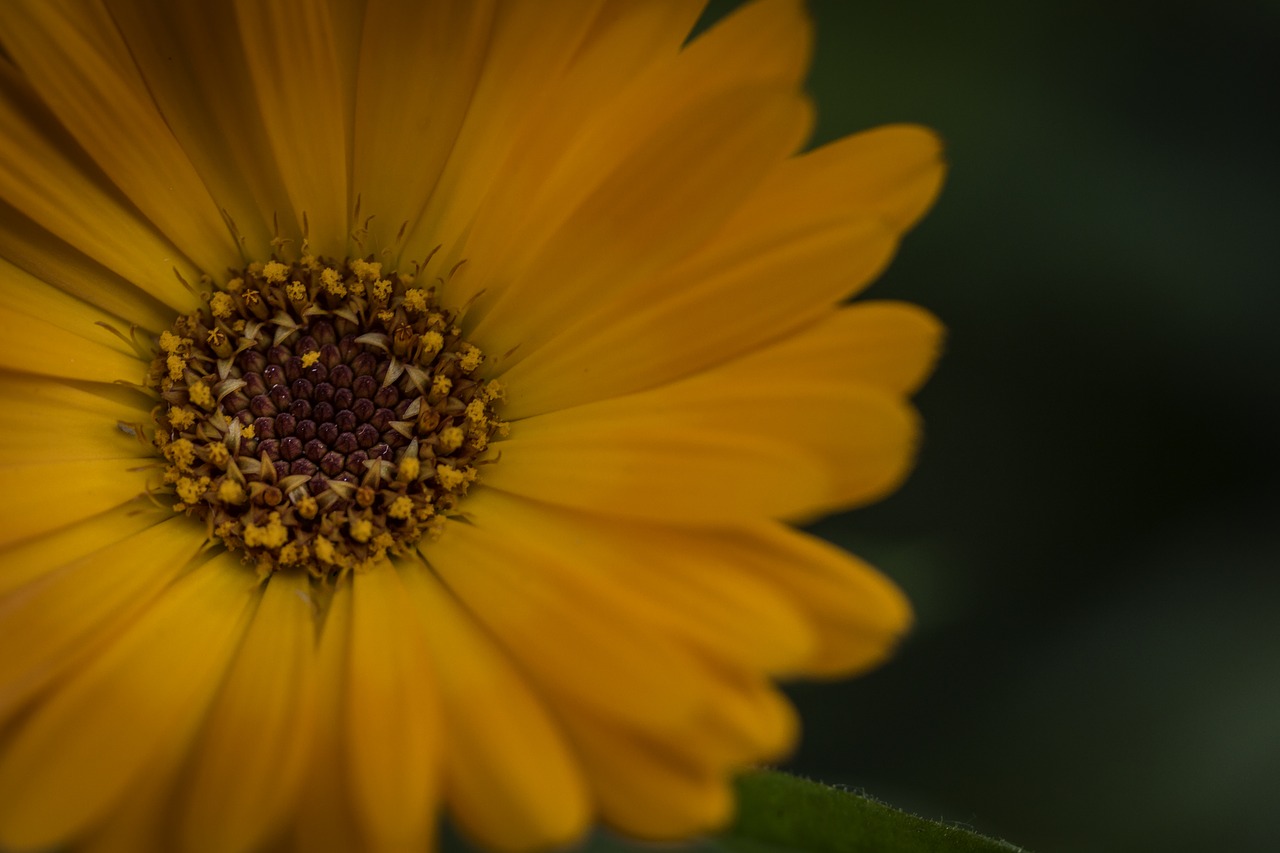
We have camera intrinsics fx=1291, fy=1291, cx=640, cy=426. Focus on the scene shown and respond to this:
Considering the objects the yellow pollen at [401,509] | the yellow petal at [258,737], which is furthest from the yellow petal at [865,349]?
the yellow petal at [258,737]

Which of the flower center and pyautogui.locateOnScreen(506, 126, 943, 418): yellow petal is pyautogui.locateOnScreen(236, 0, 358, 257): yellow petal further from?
pyautogui.locateOnScreen(506, 126, 943, 418): yellow petal

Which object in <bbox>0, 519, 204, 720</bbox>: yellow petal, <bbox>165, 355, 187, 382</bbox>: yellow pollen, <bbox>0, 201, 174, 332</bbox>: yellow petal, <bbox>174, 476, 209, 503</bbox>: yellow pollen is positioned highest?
<bbox>0, 201, 174, 332</bbox>: yellow petal

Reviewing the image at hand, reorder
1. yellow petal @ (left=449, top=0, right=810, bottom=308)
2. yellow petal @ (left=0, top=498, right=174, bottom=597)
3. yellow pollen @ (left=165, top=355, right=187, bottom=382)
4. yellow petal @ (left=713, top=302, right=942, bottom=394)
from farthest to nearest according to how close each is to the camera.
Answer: yellow pollen @ (left=165, top=355, right=187, bottom=382) → yellow petal @ (left=0, top=498, right=174, bottom=597) → yellow petal @ (left=449, top=0, right=810, bottom=308) → yellow petal @ (left=713, top=302, right=942, bottom=394)

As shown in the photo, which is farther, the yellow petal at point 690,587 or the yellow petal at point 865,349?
the yellow petal at point 865,349

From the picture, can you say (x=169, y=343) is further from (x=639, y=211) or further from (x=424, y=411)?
(x=639, y=211)

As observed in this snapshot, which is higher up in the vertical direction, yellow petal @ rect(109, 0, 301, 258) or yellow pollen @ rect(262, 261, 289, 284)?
yellow petal @ rect(109, 0, 301, 258)

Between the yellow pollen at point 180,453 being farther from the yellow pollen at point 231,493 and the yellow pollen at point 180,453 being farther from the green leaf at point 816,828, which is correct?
the green leaf at point 816,828

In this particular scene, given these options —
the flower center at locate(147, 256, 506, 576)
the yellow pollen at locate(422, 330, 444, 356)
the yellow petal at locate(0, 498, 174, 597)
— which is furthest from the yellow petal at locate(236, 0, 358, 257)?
the yellow petal at locate(0, 498, 174, 597)
